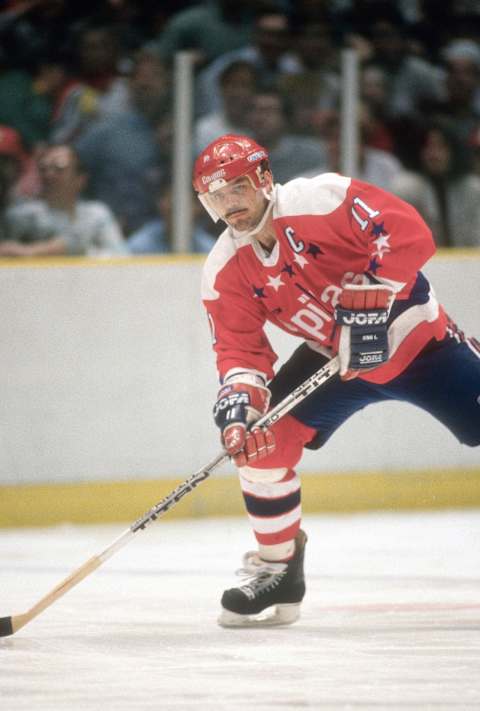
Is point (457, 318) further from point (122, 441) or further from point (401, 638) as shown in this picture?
point (401, 638)

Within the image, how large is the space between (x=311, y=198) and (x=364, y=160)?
2397mm

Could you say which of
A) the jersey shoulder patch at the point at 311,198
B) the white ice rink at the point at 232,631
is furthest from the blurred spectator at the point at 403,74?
the jersey shoulder patch at the point at 311,198

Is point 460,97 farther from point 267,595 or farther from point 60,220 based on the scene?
point 267,595

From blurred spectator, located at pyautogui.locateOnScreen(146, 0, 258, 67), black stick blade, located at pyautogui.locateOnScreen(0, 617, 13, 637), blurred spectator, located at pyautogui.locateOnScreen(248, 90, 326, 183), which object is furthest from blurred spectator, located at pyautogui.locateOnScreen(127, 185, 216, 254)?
black stick blade, located at pyautogui.locateOnScreen(0, 617, 13, 637)

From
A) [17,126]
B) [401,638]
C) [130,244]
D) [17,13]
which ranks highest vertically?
[17,13]

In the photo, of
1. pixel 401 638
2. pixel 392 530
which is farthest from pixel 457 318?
pixel 401 638

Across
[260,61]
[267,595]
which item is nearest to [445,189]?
[260,61]

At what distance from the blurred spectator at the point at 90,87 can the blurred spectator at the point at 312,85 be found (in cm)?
65

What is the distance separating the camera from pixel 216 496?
5.98 metres

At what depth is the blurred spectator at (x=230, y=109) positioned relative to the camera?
5840mm

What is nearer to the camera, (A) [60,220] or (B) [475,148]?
(A) [60,220]

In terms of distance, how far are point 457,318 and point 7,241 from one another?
1850 mm

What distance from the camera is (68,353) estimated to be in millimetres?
5863

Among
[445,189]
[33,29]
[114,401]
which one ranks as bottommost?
[114,401]
